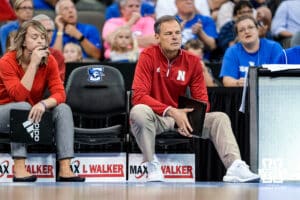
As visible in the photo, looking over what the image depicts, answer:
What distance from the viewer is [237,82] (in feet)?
35.6

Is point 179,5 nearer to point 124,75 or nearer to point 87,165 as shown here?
point 124,75

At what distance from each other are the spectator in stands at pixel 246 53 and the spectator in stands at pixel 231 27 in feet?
5.13

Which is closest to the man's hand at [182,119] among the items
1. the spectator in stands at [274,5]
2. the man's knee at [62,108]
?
the man's knee at [62,108]

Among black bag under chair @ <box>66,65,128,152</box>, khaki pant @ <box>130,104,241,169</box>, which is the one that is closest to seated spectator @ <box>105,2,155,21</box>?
black bag under chair @ <box>66,65,128,152</box>

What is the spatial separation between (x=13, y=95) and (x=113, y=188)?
4.71 ft

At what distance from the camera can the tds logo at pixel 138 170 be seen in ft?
32.3

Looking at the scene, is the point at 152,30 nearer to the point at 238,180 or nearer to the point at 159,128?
the point at 159,128

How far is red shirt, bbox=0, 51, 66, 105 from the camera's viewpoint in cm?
954

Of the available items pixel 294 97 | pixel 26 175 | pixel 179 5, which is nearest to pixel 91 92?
pixel 26 175

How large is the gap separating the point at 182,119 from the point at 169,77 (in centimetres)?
58

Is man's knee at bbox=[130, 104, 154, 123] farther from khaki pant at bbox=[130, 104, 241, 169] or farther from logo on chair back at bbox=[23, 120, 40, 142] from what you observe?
logo on chair back at bbox=[23, 120, 40, 142]

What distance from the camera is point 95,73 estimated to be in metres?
10.2

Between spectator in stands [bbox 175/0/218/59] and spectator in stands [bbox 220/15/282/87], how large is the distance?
1529mm

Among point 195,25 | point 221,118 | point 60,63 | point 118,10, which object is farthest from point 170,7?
point 221,118
